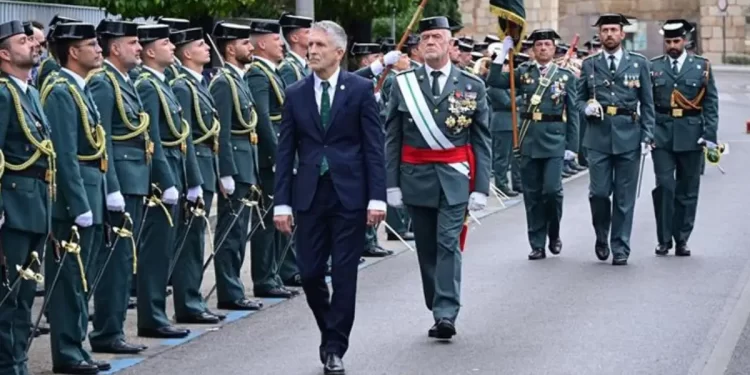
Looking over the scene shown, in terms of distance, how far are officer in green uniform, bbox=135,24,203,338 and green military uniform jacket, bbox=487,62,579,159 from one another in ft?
15.6

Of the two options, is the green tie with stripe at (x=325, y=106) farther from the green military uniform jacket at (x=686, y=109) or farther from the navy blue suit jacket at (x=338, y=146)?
the green military uniform jacket at (x=686, y=109)

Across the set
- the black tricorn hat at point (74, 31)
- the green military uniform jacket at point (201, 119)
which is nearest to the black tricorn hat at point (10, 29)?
the black tricorn hat at point (74, 31)

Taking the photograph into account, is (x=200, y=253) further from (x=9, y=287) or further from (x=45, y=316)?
(x=9, y=287)

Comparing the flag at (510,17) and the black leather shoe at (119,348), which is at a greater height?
the flag at (510,17)

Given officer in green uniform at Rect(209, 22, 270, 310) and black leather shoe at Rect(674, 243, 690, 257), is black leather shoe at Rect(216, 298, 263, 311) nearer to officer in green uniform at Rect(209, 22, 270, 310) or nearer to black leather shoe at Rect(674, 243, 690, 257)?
officer in green uniform at Rect(209, 22, 270, 310)

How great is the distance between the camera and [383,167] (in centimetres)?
1052

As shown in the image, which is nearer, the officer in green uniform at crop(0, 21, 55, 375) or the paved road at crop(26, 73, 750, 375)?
the officer in green uniform at crop(0, 21, 55, 375)

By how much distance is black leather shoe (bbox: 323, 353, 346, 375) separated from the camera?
1036cm

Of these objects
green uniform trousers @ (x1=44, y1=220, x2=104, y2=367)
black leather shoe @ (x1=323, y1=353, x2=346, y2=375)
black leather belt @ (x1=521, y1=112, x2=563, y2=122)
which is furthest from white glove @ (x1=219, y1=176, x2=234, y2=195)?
black leather belt @ (x1=521, y1=112, x2=563, y2=122)

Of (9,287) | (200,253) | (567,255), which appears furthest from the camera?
(567,255)

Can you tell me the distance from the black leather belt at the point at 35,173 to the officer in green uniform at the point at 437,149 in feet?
9.44

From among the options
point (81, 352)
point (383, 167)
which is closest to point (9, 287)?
point (81, 352)

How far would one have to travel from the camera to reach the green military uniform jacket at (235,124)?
12.8 m

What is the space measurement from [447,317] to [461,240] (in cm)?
62
